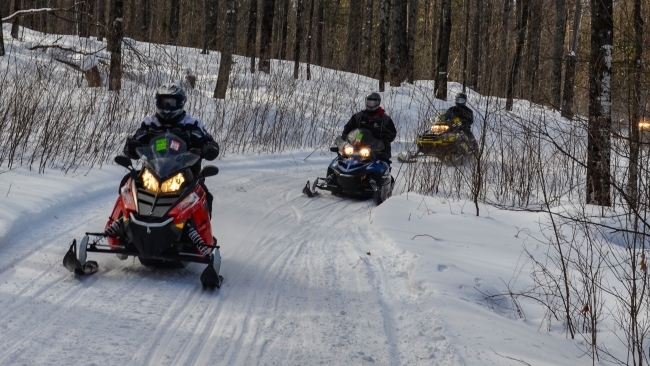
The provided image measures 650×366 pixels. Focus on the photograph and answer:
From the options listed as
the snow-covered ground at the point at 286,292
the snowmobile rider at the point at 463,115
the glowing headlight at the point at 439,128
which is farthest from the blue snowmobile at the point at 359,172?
the glowing headlight at the point at 439,128

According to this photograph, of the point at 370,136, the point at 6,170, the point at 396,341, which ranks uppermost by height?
the point at 370,136

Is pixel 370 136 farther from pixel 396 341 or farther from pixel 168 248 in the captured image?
pixel 396 341

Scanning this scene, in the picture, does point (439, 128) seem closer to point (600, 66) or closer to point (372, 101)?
point (372, 101)

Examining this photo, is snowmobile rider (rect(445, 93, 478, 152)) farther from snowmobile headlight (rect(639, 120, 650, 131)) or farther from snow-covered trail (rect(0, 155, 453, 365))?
snowmobile headlight (rect(639, 120, 650, 131))

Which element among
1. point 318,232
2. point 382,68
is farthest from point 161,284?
point 382,68

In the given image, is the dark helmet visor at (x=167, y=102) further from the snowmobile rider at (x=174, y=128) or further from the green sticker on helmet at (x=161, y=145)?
the green sticker on helmet at (x=161, y=145)

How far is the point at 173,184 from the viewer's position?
5980 mm

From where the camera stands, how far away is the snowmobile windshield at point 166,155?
5.99 metres

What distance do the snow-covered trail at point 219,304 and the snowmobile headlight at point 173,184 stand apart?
0.77 meters

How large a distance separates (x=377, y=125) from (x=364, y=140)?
2.05ft

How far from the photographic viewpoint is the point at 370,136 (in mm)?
11656

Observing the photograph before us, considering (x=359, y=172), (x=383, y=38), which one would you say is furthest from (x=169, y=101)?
(x=383, y=38)

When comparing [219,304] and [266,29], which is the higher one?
[266,29]

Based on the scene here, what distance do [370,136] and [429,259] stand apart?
5429mm
